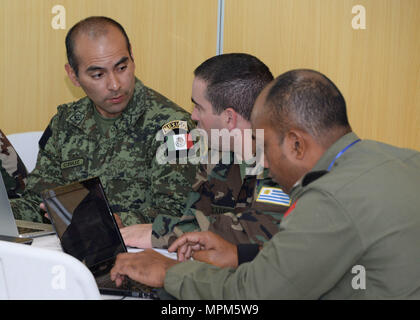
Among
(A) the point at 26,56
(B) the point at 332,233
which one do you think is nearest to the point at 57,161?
(A) the point at 26,56

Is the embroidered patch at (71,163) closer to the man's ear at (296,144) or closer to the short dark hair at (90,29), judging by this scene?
the short dark hair at (90,29)

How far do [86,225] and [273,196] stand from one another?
53 centimetres

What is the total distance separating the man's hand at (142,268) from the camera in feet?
4.01

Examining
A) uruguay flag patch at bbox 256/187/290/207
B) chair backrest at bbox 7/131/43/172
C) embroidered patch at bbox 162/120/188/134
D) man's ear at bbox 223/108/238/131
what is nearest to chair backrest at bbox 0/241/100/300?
uruguay flag patch at bbox 256/187/290/207

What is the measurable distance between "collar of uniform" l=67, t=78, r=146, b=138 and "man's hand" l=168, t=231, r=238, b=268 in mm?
849

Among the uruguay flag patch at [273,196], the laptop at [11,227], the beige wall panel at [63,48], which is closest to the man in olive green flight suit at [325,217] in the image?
the uruguay flag patch at [273,196]

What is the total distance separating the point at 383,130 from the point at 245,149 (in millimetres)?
1326

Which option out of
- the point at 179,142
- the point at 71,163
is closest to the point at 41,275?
the point at 179,142

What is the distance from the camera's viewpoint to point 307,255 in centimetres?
96

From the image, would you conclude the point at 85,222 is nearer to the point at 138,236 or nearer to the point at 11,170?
the point at 138,236

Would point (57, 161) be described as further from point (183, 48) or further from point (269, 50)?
point (269, 50)

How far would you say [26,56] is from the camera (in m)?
2.94

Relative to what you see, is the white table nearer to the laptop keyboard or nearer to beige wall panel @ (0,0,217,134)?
the laptop keyboard

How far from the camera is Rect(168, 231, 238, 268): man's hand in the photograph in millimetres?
1398
